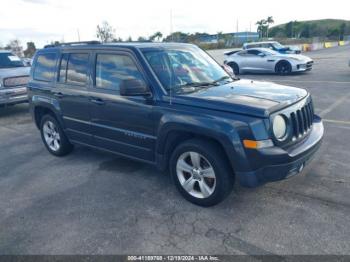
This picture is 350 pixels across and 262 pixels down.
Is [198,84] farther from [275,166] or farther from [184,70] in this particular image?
[275,166]

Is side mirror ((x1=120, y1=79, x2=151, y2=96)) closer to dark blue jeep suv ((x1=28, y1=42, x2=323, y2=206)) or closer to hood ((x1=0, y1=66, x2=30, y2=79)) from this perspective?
dark blue jeep suv ((x1=28, y1=42, x2=323, y2=206))

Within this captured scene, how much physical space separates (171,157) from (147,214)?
2.33 ft

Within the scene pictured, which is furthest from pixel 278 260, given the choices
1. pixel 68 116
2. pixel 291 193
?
pixel 68 116

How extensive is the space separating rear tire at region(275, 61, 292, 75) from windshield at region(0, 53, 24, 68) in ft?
38.1

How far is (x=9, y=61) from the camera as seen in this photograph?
9.89 m

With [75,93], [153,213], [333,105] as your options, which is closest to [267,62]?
[333,105]

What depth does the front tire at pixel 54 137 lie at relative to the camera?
533 centimetres

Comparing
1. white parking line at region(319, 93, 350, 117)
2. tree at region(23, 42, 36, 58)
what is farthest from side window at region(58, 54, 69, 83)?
tree at region(23, 42, 36, 58)

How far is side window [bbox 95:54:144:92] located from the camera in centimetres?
397

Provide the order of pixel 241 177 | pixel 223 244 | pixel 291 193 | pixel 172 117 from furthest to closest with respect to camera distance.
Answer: pixel 291 193 < pixel 172 117 < pixel 241 177 < pixel 223 244

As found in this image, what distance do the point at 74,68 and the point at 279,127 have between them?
3123mm

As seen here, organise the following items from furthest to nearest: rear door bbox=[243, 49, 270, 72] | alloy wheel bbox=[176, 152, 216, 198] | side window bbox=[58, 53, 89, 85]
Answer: rear door bbox=[243, 49, 270, 72], side window bbox=[58, 53, 89, 85], alloy wheel bbox=[176, 152, 216, 198]

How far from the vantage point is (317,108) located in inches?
322

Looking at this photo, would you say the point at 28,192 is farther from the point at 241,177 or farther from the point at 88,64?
the point at 241,177
